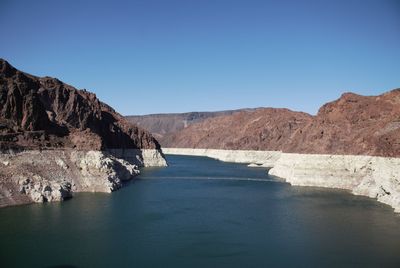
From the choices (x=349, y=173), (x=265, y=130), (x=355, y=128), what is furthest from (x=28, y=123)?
(x=265, y=130)

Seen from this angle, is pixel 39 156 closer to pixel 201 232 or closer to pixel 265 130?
pixel 201 232

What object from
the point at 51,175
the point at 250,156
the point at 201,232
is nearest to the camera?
the point at 201,232

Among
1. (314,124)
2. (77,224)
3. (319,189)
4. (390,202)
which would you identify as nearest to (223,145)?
(314,124)

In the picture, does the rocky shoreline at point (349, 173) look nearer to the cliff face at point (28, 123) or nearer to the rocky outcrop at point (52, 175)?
the rocky outcrop at point (52, 175)

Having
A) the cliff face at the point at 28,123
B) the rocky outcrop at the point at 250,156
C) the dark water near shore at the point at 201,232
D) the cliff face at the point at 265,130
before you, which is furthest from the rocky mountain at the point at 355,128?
the cliff face at the point at 265,130

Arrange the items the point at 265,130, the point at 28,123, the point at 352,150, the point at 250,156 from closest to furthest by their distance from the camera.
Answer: the point at 28,123
the point at 352,150
the point at 250,156
the point at 265,130

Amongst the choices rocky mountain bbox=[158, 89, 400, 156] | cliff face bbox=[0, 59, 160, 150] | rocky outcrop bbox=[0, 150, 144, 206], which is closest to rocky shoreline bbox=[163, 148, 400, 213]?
rocky mountain bbox=[158, 89, 400, 156]
